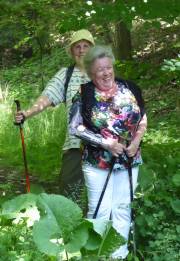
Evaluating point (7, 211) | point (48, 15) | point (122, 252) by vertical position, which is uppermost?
point (48, 15)

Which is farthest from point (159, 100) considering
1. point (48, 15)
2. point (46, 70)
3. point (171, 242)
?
point (171, 242)

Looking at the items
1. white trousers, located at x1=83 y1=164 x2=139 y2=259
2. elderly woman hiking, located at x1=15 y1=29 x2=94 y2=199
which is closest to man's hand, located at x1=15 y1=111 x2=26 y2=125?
elderly woman hiking, located at x1=15 y1=29 x2=94 y2=199

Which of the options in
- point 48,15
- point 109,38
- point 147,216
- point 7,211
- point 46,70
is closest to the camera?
point 7,211

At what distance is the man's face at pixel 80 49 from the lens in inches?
170

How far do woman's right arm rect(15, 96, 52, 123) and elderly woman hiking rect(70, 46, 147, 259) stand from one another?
555 mm

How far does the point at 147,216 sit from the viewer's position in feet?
13.2

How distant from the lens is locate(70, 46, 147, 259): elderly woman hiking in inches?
151

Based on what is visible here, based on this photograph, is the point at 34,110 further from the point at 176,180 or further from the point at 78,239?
the point at 78,239

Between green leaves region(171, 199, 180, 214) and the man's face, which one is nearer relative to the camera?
green leaves region(171, 199, 180, 214)

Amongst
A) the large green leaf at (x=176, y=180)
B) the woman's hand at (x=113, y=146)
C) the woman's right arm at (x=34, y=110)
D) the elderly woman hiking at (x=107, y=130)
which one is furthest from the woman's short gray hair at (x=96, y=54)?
the large green leaf at (x=176, y=180)

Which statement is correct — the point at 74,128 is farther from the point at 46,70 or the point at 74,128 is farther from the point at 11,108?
the point at 46,70

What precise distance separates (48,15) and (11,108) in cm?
235

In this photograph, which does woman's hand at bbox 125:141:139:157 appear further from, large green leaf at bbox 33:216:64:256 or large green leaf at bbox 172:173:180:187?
large green leaf at bbox 33:216:64:256

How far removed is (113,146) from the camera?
3785 millimetres
